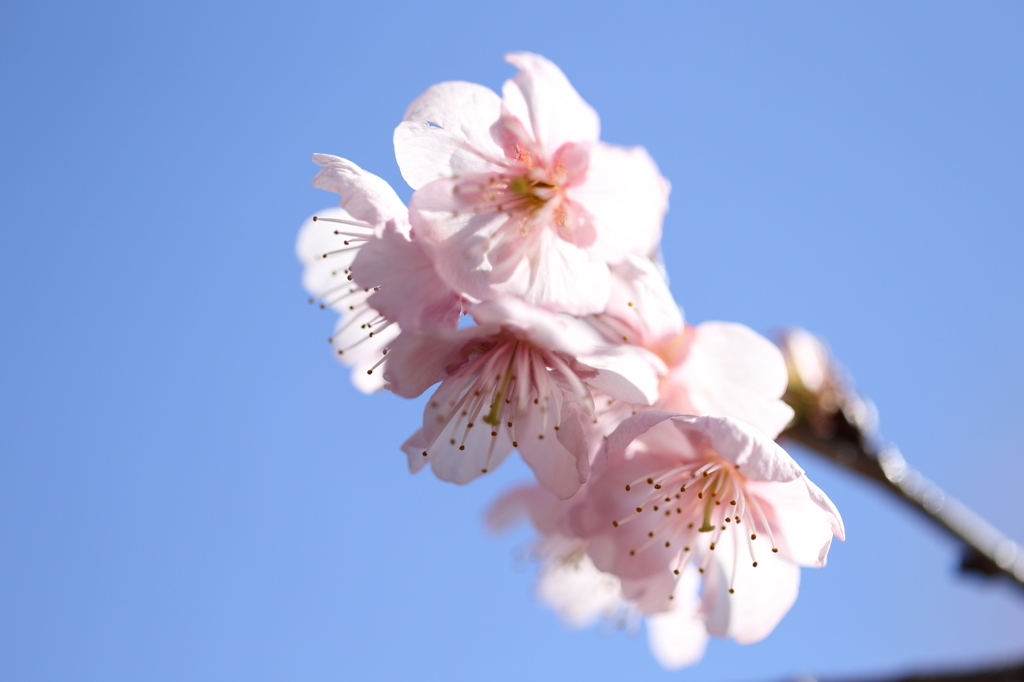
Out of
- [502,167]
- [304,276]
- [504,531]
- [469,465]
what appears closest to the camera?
[502,167]

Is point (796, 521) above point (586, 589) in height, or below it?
below

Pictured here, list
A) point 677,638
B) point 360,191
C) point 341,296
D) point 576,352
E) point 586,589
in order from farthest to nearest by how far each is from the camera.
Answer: point 586,589 < point 677,638 < point 341,296 < point 360,191 < point 576,352

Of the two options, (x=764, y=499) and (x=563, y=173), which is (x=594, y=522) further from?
(x=563, y=173)

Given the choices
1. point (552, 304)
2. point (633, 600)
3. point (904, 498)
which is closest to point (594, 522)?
point (633, 600)

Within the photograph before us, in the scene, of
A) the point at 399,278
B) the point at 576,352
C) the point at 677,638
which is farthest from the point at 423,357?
the point at 677,638

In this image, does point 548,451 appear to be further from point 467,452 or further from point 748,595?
point 748,595

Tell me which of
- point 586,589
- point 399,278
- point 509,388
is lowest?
point 586,589

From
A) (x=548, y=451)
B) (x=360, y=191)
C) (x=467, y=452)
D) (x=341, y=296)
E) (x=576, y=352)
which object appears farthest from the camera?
(x=341, y=296)
